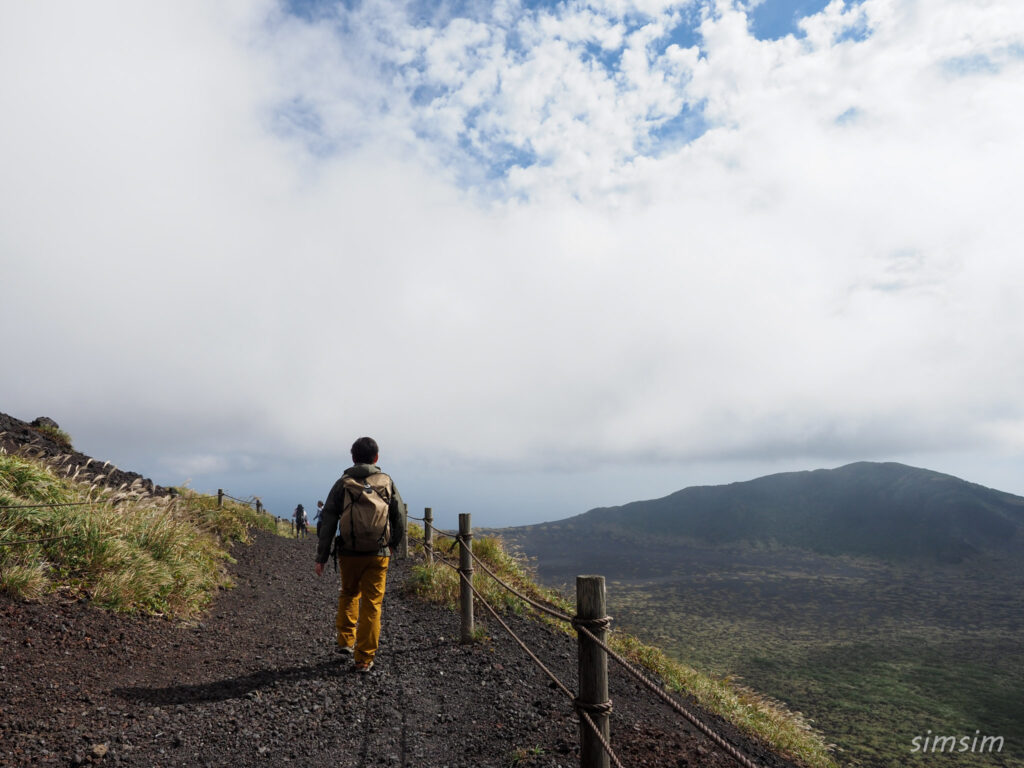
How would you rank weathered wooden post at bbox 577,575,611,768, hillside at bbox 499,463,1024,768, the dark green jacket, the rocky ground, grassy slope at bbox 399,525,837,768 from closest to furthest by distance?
weathered wooden post at bbox 577,575,611,768 < the dark green jacket < grassy slope at bbox 399,525,837,768 < the rocky ground < hillside at bbox 499,463,1024,768

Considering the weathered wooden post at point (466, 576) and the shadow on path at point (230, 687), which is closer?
the shadow on path at point (230, 687)

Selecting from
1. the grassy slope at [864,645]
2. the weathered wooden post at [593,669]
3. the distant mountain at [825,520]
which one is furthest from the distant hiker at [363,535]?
the distant mountain at [825,520]

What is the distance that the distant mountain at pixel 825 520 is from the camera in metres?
128

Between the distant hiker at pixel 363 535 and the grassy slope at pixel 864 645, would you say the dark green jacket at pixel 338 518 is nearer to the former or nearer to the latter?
the distant hiker at pixel 363 535

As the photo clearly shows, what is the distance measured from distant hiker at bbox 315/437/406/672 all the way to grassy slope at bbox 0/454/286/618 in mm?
3386

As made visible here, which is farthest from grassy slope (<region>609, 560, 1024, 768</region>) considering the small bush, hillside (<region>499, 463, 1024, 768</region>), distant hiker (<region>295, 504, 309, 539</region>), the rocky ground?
the small bush

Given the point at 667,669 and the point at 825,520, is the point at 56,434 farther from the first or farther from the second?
the point at 825,520

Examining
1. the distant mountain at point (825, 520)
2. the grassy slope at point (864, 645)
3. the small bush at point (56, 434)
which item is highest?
the small bush at point (56, 434)

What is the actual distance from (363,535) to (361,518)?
0.64 feet

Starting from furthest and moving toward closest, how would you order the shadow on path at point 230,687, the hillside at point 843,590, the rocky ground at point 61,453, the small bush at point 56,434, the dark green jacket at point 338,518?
the hillside at point 843,590
the small bush at point 56,434
the rocky ground at point 61,453
the dark green jacket at point 338,518
the shadow on path at point 230,687

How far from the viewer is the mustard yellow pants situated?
586 cm

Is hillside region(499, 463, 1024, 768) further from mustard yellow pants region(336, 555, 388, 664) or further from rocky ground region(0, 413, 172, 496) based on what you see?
rocky ground region(0, 413, 172, 496)

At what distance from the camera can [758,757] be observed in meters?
7.73

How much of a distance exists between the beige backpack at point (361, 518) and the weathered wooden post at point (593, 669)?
3.07 m
